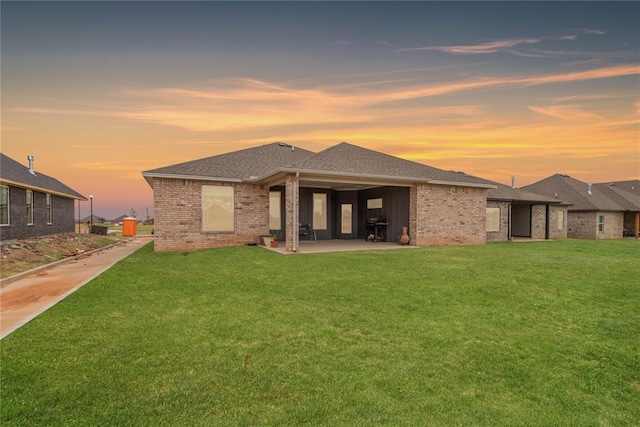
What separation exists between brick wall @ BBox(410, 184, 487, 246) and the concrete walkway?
12483mm

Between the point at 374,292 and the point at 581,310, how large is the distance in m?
3.42

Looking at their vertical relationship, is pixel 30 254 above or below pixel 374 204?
below

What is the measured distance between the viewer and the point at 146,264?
9.80 metres

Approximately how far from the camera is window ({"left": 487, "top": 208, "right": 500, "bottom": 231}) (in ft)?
62.3

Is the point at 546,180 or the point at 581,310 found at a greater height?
the point at 546,180

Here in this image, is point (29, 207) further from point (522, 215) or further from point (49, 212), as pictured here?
point (522, 215)

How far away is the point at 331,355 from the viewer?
12.0 ft

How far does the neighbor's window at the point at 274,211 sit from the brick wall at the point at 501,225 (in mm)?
12548

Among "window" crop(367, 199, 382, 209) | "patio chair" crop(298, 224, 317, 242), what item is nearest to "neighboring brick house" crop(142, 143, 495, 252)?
"window" crop(367, 199, 382, 209)

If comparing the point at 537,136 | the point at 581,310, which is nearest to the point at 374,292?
the point at 581,310

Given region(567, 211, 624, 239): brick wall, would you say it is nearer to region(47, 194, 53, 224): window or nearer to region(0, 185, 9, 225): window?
region(0, 185, 9, 225): window

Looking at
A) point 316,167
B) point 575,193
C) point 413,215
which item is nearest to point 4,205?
point 316,167

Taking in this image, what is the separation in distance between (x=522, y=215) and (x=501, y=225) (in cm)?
520

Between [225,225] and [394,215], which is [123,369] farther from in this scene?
[394,215]
